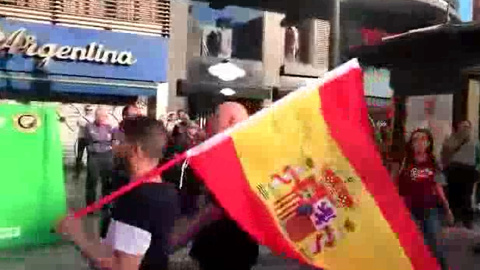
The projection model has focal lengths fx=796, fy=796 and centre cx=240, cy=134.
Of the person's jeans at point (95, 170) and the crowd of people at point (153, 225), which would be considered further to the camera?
the person's jeans at point (95, 170)

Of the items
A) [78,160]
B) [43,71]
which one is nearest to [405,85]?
[78,160]

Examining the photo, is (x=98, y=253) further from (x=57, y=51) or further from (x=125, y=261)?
(x=57, y=51)

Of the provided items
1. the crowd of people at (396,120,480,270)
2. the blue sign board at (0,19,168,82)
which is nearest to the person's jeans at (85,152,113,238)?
the crowd of people at (396,120,480,270)

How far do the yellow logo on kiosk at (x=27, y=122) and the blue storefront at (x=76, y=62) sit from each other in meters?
14.6

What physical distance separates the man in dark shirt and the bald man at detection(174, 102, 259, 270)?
31 centimetres

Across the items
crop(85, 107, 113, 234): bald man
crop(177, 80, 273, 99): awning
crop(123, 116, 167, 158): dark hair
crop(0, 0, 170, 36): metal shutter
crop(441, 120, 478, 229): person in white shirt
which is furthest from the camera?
crop(177, 80, 273, 99): awning

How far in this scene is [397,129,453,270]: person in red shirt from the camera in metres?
5.97

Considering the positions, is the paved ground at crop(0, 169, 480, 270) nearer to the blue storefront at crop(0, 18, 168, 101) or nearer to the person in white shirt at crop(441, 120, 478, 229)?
the person in white shirt at crop(441, 120, 478, 229)

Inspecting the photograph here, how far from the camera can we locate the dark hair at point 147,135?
9.47ft

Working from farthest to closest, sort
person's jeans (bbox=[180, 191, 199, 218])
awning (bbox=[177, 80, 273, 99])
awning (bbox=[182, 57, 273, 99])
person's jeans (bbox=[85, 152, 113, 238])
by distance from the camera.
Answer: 1. awning (bbox=[182, 57, 273, 99])
2. awning (bbox=[177, 80, 273, 99])
3. person's jeans (bbox=[85, 152, 113, 238])
4. person's jeans (bbox=[180, 191, 199, 218])

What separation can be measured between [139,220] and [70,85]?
52.5ft

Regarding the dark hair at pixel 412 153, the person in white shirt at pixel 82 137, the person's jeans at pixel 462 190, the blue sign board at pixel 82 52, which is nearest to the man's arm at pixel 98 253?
the dark hair at pixel 412 153

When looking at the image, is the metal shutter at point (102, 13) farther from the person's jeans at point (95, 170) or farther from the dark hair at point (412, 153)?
the dark hair at point (412, 153)

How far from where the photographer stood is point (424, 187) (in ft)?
19.6
